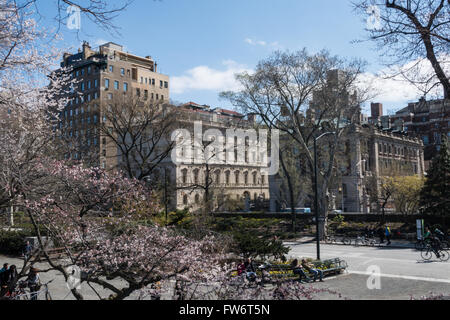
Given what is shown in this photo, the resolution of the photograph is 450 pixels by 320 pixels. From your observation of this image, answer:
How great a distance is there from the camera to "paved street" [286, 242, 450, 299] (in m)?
14.9

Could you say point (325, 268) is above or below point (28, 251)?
below

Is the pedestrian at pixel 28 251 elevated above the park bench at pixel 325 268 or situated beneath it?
elevated above

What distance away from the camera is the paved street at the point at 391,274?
1491 cm

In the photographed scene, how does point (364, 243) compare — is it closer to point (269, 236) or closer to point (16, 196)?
point (269, 236)

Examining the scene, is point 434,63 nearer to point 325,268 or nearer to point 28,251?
point 325,268

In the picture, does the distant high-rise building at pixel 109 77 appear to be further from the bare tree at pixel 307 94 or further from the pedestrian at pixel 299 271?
the pedestrian at pixel 299 271

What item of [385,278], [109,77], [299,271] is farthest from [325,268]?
[109,77]

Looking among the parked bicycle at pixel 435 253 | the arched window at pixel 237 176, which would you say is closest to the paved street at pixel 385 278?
the parked bicycle at pixel 435 253

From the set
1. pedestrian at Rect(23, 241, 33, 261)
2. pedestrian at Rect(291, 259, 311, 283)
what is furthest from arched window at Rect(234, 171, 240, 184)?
pedestrian at Rect(291, 259, 311, 283)

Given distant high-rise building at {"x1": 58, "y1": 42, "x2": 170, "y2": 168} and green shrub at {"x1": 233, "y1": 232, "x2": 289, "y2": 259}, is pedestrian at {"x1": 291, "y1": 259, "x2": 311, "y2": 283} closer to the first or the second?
green shrub at {"x1": 233, "y1": 232, "x2": 289, "y2": 259}

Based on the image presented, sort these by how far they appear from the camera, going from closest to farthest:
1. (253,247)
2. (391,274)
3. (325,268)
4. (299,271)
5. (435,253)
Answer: (299,271)
(253,247)
(391,274)
(325,268)
(435,253)

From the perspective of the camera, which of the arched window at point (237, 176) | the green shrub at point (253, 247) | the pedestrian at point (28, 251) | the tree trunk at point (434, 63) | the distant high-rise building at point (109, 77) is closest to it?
the tree trunk at point (434, 63)

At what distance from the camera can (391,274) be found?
60.8 feet

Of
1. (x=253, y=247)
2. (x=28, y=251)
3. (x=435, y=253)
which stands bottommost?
(x=435, y=253)
